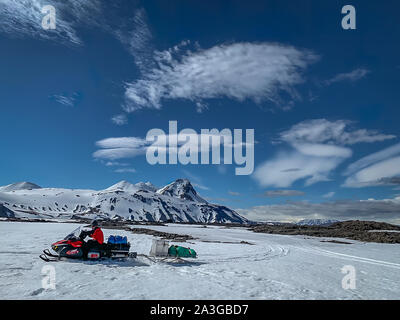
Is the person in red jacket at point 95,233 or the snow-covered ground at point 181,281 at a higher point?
the person in red jacket at point 95,233

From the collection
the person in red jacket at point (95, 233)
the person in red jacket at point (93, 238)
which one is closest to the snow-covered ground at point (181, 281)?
the person in red jacket at point (93, 238)

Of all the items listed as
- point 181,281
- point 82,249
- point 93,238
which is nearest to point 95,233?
point 93,238

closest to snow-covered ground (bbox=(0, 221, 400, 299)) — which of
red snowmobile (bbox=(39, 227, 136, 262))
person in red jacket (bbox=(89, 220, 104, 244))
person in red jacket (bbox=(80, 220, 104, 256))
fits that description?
red snowmobile (bbox=(39, 227, 136, 262))

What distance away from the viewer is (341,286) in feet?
37.1

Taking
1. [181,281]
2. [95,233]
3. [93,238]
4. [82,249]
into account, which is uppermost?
[95,233]

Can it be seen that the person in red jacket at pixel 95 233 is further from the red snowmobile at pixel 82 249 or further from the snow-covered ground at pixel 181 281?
the snow-covered ground at pixel 181 281

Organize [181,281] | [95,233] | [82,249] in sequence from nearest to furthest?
1. [181,281]
2. [82,249]
3. [95,233]

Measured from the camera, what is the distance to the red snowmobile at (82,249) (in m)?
13.4

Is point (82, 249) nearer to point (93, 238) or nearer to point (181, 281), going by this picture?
point (93, 238)

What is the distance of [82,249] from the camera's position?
13602 mm

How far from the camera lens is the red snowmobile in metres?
13.4

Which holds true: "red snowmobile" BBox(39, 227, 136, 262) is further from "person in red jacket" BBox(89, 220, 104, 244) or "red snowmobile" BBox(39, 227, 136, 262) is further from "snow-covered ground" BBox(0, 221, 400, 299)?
"snow-covered ground" BBox(0, 221, 400, 299)
